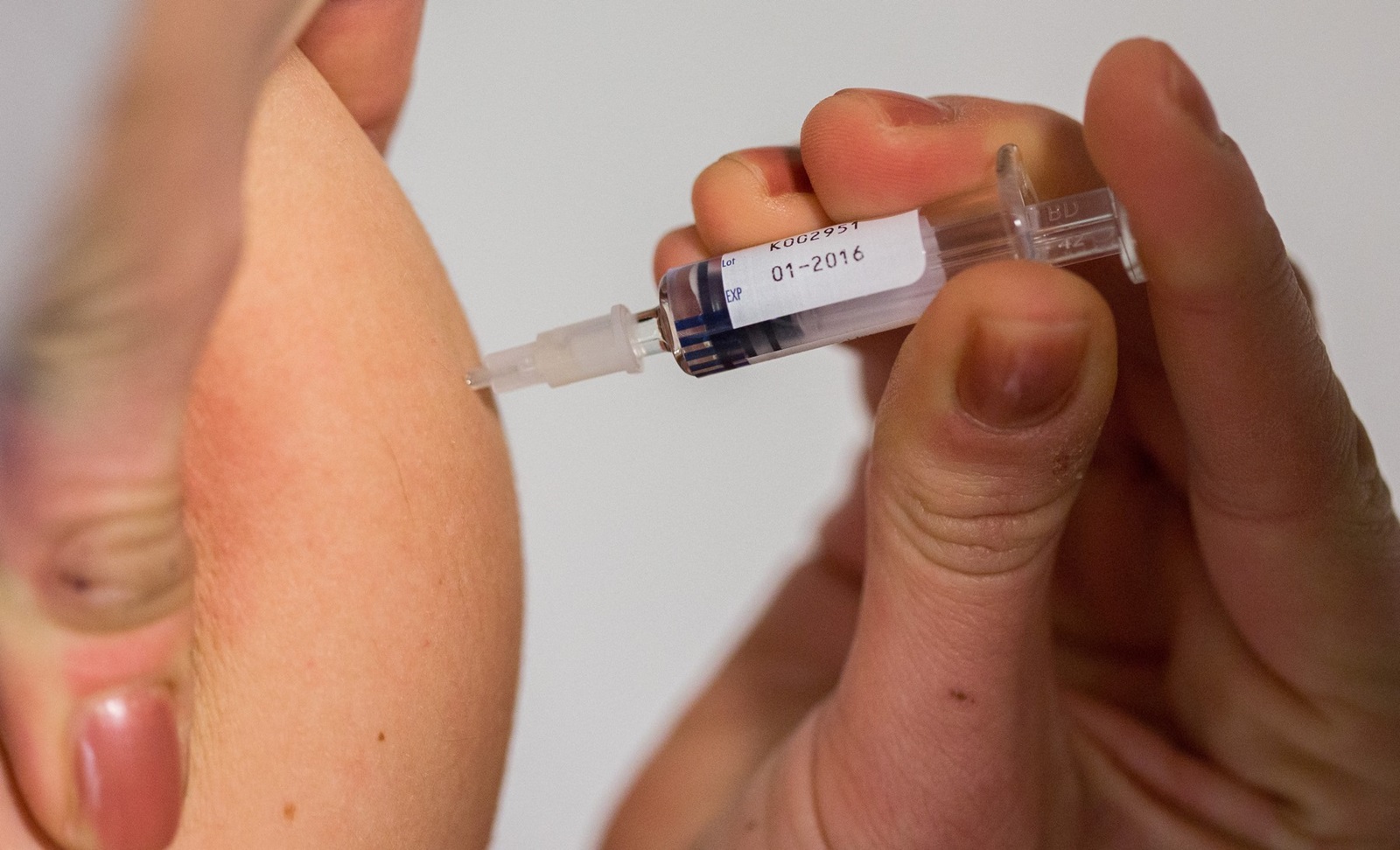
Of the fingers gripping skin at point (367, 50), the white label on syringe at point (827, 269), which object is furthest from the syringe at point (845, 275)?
the fingers gripping skin at point (367, 50)

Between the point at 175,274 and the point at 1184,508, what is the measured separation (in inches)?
29.3

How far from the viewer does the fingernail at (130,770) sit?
45 cm

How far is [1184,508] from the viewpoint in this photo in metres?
0.84

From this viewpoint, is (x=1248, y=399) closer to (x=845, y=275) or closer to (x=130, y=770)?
(x=845, y=275)

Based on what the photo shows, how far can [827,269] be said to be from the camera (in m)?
0.62

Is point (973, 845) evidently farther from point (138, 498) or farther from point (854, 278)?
point (138, 498)

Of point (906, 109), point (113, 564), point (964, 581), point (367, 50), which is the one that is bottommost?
point (964, 581)

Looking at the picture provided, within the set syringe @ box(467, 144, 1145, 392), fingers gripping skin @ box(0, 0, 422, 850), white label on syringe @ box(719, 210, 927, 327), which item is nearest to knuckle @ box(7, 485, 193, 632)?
fingers gripping skin @ box(0, 0, 422, 850)

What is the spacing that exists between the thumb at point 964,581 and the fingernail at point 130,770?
1.28 ft

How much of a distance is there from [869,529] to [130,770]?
0.43 metres

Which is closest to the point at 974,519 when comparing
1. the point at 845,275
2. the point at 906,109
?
the point at 845,275

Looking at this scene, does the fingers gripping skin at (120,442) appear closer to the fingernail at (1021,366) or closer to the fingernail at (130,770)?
the fingernail at (130,770)

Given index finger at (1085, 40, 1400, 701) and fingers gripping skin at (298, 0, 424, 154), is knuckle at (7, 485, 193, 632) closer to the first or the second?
fingers gripping skin at (298, 0, 424, 154)

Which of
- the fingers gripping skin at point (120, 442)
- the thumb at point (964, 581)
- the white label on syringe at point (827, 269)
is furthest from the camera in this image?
the white label on syringe at point (827, 269)
